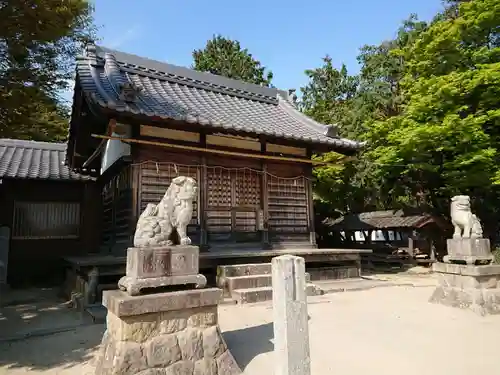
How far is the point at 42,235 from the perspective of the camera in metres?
11.0

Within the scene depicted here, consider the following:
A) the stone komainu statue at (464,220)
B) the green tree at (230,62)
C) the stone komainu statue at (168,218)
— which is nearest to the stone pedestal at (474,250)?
the stone komainu statue at (464,220)

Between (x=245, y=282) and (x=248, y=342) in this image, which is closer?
(x=248, y=342)

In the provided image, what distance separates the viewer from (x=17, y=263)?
10.5 metres

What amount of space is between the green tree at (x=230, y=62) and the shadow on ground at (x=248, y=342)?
2628 cm

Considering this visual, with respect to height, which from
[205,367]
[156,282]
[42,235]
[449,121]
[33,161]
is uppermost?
[449,121]

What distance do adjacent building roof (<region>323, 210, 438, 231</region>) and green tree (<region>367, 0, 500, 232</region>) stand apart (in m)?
3.05

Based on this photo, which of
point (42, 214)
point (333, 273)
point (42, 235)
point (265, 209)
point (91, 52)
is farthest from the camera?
point (42, 214)

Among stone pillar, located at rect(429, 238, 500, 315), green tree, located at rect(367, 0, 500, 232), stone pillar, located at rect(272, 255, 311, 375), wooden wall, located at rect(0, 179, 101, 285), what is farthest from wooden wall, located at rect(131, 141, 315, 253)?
stone pillar, located at rect(272, 255, 311, 375)

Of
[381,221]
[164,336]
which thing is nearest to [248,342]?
[164,336]

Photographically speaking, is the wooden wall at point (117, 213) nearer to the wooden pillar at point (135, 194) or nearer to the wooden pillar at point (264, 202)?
the wooden pillar at point (135, 194)

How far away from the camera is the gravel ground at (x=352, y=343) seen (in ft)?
13.3

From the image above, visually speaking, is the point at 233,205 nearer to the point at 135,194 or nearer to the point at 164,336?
the point at 135,194

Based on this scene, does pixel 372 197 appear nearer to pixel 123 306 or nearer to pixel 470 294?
pixel 470 294

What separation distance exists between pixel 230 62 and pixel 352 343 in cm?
2822
